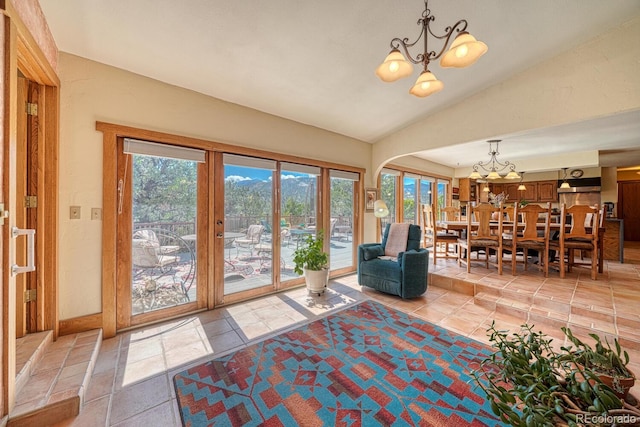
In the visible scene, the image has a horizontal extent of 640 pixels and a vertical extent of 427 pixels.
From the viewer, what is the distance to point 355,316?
291 centimetres

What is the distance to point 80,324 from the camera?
7.62ft

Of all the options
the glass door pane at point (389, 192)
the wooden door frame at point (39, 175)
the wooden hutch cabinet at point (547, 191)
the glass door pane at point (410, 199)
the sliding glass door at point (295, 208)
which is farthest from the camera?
the wooden hutch cabinet at point (547, 191)

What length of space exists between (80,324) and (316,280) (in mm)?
2462

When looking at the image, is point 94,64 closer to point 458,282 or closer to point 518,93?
point 518,93

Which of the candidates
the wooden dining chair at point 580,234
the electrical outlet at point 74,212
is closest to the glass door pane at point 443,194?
the wooden dining chair at point 580,234

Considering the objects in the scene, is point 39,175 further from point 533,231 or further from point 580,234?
point 580,234

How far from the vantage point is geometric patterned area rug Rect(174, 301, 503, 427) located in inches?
60.8

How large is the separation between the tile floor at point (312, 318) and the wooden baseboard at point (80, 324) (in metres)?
0.22

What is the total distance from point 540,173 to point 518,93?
229 inches

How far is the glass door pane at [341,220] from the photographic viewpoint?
14.6 feet

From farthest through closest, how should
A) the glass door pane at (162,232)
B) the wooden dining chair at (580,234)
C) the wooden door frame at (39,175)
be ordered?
the wooden dining chair at (580,234)
the glass door pane at (162,232)
the wooden door frame at (39,175)

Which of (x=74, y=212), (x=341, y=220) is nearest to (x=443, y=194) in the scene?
(x=341, y=220)

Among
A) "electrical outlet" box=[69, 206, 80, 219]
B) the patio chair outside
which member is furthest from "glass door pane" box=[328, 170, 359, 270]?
"electrical outlet" box=[69, 206, 80, 219]

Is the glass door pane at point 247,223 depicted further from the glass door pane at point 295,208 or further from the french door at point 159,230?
the french door at point 159,230
